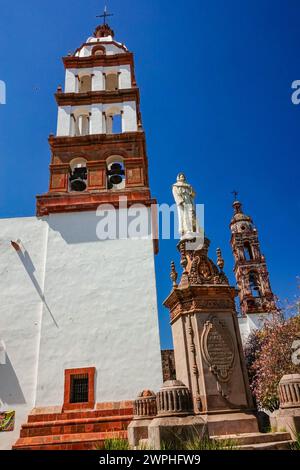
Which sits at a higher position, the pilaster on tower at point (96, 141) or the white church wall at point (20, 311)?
the pilaster on tower at point (96, 141)

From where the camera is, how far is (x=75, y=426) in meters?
9.08

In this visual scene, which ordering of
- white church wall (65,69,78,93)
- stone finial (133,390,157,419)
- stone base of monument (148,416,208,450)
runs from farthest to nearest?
white church wall (65,69,78,93)
stone finial (133,390,157,419)
stone base of monument (148,416,208,450)

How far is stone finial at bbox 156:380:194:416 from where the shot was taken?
193 inches

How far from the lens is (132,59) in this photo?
1681 cm

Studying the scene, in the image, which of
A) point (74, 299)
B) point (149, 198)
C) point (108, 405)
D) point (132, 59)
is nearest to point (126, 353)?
point (108, 405)

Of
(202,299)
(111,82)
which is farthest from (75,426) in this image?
(111,82)

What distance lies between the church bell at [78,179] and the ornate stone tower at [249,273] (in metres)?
15.7

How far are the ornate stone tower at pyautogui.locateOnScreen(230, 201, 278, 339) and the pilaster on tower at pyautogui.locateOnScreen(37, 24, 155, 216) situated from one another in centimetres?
1501

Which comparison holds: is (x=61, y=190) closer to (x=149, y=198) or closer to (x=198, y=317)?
(x=149, y=198)

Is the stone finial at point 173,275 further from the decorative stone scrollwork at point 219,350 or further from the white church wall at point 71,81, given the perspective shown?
the white church wall at point 71,81

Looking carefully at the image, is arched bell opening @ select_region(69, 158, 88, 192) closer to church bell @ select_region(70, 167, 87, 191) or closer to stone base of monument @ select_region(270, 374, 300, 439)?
church bell @ select_region(70, 167, 87, 191)

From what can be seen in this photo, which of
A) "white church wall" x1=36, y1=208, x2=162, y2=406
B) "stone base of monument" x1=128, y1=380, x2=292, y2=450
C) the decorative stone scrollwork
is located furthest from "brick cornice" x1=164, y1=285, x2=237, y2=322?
"white church wall" x1=36, y1=208, x2=162, y2=406

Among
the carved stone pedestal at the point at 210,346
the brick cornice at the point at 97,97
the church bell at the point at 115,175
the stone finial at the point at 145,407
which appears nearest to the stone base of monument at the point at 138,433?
the stone finial at the point at 145,407

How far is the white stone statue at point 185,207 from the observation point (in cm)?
832
